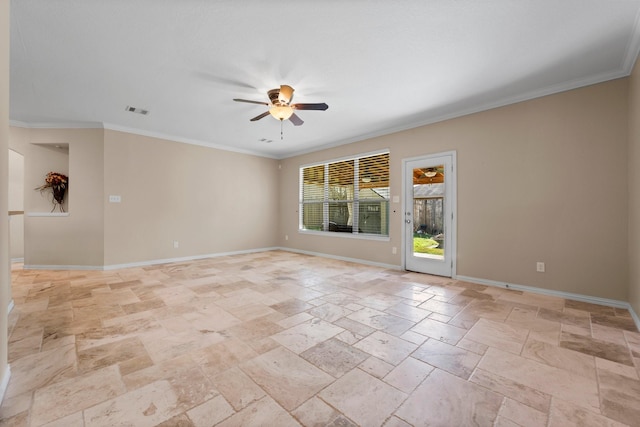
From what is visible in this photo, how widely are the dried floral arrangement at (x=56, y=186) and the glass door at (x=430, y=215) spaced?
6.70 m

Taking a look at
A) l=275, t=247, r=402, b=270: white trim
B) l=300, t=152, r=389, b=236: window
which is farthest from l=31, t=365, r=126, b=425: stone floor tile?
l=300, t=152, r=389, b=236: window

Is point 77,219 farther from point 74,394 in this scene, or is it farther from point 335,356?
point 335,356

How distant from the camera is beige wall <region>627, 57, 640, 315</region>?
2.63m

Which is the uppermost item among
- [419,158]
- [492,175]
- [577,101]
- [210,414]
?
[577,101]

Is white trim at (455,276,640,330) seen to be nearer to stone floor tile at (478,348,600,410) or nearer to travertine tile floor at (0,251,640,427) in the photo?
travertine tile floor at (0,251,640,427)

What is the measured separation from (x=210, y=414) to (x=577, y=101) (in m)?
4.87

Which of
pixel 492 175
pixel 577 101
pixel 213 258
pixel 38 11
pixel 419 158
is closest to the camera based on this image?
pixel 38 11

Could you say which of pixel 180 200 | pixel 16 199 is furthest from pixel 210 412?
pixel 16 199

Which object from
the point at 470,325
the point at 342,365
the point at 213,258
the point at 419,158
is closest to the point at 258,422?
the point at 342,365

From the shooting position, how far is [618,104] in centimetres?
305

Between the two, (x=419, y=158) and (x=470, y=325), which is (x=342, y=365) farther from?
(x=419, y=158)

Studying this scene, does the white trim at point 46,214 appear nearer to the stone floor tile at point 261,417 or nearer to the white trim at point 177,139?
the white trim at point 177,139

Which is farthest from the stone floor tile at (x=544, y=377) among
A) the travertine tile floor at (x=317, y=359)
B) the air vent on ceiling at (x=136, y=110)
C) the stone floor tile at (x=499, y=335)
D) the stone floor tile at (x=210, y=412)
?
the air vent on ceiling at (x=136, y=110)

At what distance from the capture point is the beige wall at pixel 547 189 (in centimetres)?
309
